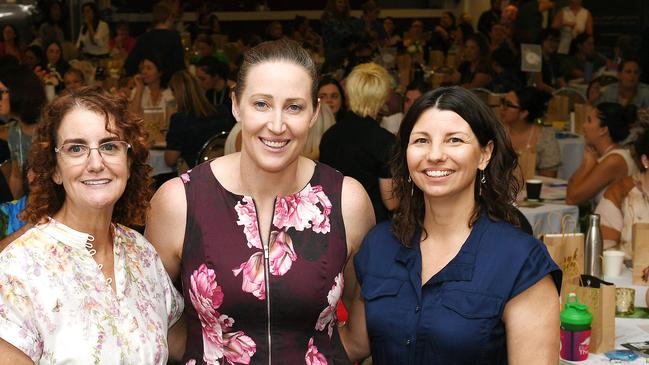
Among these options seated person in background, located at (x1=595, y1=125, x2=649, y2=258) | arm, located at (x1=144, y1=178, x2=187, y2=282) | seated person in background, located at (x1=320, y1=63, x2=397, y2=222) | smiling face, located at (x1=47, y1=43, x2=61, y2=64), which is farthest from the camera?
smiling face, located at (x1=47, y1=43, x2=61, y2=64)

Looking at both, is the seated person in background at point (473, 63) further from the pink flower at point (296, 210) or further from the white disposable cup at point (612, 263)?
the pink flower at point (296, 210)

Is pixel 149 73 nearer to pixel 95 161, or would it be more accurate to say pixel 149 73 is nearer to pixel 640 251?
pixel 640 251

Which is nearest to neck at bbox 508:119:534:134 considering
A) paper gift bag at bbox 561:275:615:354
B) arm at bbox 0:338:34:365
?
paper gift bag at bbox 561:275:615:354

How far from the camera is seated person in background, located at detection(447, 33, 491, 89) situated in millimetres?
10422

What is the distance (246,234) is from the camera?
7.72ft

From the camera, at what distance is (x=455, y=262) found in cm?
230

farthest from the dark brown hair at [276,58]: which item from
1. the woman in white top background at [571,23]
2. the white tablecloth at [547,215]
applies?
the woman in white top background at [571,23]

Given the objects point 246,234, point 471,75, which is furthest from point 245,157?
point 471,75

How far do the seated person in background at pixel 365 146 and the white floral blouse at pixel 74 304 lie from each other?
10.5 feet

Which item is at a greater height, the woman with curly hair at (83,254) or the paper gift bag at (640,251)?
the woman with curly hair at (83,254)

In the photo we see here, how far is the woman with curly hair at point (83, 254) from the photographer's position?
1.97m

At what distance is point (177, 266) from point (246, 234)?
222 millimetres

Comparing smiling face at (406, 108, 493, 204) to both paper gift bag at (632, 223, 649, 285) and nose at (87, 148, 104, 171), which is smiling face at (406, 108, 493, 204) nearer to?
nose at (87, 148, 104, 171)

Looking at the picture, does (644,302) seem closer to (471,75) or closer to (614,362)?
(614,362)
